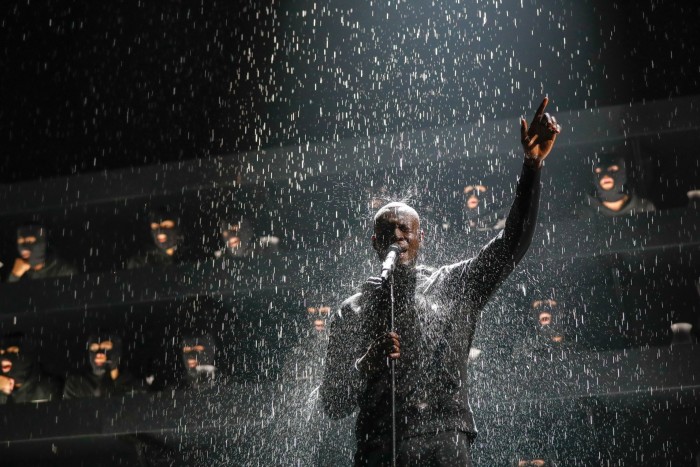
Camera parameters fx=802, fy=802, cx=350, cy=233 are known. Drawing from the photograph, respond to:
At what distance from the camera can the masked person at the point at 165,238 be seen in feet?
36.5

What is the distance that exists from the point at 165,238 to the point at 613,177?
5991 mm

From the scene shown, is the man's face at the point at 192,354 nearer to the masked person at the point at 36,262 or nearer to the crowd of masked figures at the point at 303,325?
the crowd of masked figures at the point at 303,325

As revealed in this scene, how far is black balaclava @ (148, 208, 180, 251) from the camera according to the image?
1111 centimetres

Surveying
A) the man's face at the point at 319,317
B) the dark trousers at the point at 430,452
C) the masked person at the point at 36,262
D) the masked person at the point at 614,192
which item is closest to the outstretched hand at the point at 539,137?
the dark trousers at the point at 430,452

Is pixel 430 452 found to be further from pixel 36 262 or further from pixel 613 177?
pixel 36 262

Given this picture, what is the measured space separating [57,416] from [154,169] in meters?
3.96

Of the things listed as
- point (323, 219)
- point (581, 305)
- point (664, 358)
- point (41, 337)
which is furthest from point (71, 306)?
point (664, 358)

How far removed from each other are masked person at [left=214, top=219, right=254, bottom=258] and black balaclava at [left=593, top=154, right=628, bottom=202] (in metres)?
4.56

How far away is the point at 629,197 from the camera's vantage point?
9.48 meters

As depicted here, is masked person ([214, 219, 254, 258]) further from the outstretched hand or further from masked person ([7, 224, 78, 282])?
the outstretched hand

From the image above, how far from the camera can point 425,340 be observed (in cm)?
309

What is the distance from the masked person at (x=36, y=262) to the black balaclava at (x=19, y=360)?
1.48 m

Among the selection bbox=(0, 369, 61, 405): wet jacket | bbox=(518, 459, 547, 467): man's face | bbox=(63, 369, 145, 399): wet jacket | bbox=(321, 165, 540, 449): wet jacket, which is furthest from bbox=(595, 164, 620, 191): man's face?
bbox=(0, 369, 61, 405): wet jacket

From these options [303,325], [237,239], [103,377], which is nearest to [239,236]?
[237,239]
